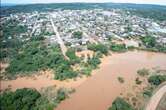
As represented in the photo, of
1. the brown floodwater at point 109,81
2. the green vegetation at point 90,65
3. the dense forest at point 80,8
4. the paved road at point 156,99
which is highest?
the dense forest at point 80,8

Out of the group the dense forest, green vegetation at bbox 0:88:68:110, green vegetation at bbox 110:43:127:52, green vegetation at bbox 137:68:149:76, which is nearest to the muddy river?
green vegetation at bbox 137:68:149:76

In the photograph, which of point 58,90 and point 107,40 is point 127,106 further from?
point 107,40

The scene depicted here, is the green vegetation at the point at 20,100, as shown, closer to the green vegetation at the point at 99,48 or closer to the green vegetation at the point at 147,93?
the green vegetation at the point at 147,93

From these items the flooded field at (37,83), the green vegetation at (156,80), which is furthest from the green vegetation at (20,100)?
the green vegetation at (156,80)

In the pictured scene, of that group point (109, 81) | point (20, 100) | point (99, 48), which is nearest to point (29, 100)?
point (20, 100)

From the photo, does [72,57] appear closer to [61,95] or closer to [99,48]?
[99,48]

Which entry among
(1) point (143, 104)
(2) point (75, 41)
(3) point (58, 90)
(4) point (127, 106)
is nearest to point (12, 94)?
(3) point (58, 90)
